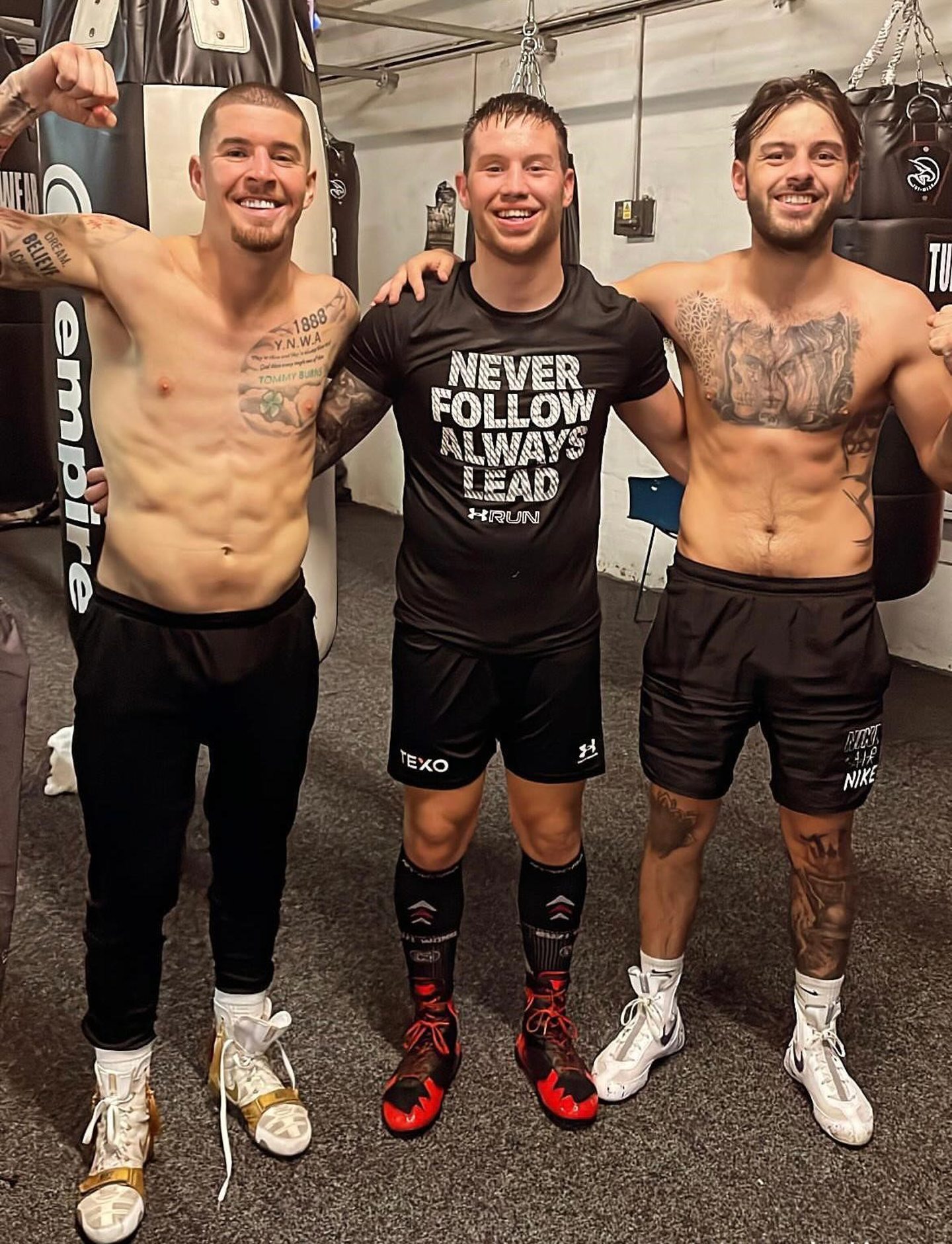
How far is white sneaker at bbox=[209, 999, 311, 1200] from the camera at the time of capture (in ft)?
6.37

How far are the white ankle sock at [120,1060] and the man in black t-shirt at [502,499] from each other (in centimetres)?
45

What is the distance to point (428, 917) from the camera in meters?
2.03

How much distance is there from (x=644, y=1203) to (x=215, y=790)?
3.11 feet

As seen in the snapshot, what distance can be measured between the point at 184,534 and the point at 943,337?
1.11m

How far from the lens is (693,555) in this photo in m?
1.99

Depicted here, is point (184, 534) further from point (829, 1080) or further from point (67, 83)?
point (829, 1080)

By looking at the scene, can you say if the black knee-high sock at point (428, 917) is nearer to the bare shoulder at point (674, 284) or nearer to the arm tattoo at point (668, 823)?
the arm tattoo at point (668, 823)

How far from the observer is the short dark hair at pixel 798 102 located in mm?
1787

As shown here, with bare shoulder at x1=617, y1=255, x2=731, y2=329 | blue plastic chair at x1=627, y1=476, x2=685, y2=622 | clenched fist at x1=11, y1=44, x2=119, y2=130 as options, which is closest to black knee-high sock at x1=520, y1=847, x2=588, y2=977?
bare shoulder at x1=617, y1=255, x2=731, y2=329

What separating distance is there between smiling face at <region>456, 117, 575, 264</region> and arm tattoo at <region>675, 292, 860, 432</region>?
348mm

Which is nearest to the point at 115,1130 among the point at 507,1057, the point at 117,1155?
the point at 117,1155

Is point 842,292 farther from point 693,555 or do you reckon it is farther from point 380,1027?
point 380,1027

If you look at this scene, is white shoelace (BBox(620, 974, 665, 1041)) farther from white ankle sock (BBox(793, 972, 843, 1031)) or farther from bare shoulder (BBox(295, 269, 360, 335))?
bare shoulder (BBox(295, 269, 360, 335))

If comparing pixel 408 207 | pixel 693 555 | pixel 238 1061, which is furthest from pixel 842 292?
pixel 408 207
